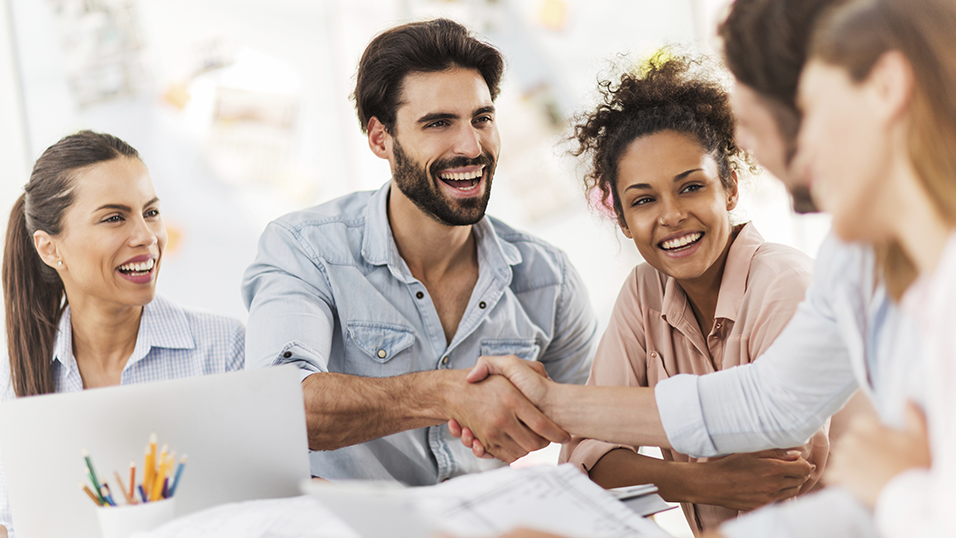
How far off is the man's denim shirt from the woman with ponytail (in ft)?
0.72

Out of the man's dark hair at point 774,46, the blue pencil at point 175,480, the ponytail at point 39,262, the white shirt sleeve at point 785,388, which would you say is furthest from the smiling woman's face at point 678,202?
the ponytail at point 39,262

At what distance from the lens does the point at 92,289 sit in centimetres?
164

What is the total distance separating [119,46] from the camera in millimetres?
2539

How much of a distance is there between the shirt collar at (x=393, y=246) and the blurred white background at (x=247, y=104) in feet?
2.67

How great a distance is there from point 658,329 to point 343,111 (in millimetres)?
1725

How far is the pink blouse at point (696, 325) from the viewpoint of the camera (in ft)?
4.12

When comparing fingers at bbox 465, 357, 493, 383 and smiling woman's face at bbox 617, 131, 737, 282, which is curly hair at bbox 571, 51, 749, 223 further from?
fingers at bbox 465, 357, 493, 383

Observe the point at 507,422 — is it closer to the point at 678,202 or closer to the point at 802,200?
the point at 678,202

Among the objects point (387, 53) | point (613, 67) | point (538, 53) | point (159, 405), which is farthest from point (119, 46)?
point (159, 405)

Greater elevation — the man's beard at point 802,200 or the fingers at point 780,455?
the man's beard at point 802,200

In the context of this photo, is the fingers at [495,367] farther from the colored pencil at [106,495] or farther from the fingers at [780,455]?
the colored pencil at [106,495]

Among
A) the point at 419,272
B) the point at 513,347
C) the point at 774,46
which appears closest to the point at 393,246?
the point at 419,272

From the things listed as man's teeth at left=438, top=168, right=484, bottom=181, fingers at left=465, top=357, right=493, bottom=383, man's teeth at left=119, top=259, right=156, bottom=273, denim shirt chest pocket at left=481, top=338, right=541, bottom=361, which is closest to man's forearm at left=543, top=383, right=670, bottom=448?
fingers at left=465, top=357, right=493, bottom=383

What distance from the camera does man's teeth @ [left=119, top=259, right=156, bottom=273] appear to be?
5.40 ft
